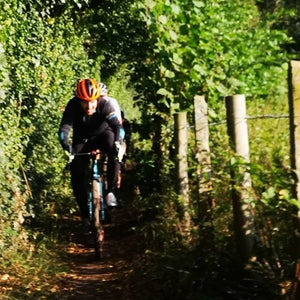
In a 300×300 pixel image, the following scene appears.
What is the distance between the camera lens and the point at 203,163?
4734 millimetres

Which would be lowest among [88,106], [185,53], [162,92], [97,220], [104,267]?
[104,267]

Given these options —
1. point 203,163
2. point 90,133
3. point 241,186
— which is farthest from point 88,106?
point 241,186

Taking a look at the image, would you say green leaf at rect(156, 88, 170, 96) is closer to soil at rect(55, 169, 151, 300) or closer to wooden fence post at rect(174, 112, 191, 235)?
wooden fence post at rect(174, 112, 191, 235)

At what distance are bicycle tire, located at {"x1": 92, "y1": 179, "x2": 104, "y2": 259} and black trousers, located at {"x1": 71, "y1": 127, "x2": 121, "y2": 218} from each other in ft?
1.01

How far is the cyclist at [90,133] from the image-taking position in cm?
691

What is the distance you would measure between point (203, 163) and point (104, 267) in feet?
7.57

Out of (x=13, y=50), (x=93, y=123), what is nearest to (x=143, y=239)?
(x=93, y=123)

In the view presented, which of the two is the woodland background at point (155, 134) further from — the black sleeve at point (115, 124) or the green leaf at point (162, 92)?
the black sleeve at point (115, 124)

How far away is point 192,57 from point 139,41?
1943 millimetres

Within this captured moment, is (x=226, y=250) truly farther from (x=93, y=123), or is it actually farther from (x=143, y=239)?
(x=93, y=123)

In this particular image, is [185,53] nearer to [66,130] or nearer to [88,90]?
[88,90]

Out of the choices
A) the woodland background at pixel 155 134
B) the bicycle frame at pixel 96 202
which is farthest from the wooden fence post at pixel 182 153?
the bicycle frame at pixel 96 202

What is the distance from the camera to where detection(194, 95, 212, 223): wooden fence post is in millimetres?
4660

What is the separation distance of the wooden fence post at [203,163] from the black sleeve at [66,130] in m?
2.06
